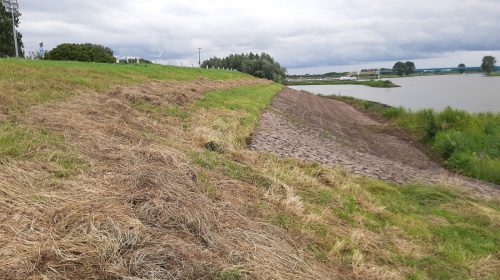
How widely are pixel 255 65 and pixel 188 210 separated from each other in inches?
3392

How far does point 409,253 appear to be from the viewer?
782cm

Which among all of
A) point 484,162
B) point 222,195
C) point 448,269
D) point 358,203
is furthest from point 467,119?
point 222,195

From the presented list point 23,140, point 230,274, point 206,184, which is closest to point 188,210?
point 230,274

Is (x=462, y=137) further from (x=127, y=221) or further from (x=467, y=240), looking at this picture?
(x=127, y=221)

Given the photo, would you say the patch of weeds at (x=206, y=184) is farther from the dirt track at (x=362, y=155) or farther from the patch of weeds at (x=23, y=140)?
the dirt track at (x=362, y=155)

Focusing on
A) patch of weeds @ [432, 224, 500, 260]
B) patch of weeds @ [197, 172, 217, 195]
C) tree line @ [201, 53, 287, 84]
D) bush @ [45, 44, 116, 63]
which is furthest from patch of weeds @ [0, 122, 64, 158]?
tree line @ [201, 53, 287, 84]

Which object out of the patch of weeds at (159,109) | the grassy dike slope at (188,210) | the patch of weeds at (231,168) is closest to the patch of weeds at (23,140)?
the grassy dike slope at (188,210)

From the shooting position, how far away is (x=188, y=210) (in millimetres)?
5891

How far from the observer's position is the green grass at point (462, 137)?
723 inches

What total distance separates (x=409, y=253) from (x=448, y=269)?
26.5 inches

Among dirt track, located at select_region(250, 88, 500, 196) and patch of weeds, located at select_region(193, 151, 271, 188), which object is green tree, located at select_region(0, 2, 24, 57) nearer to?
dirt track, located at select_region(250, 88, 500, 196)

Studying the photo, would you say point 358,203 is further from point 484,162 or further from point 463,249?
point 484,162

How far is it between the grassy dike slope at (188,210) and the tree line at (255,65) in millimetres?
76728

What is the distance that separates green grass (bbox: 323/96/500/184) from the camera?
18.4 m
